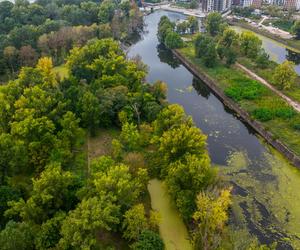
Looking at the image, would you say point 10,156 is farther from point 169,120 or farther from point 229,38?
point 229,38

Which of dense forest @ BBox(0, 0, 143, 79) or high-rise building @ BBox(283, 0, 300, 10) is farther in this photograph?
high-rise building @ BBox(283, 0, 300, 10)

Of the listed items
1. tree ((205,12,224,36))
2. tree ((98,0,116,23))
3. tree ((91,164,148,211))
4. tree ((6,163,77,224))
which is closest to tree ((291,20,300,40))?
tree ((205,12,224,36))

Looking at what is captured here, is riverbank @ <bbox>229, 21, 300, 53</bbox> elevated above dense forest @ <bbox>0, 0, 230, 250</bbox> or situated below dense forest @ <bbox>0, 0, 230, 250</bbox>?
below

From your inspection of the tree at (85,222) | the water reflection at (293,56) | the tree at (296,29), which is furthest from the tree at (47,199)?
the tree at (296,29)

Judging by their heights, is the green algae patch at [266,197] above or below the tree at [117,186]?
below

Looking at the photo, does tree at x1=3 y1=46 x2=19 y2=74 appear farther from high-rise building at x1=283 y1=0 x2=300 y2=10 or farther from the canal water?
high-rise building at x1=283 y1=0 x2=300 y2=10

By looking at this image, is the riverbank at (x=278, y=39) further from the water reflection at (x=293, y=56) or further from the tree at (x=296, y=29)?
the tree at (x=296, y=29)

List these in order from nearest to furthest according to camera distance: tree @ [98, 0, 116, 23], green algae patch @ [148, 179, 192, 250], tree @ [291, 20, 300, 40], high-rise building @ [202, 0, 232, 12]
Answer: green algae patch @ [148, 179, 192, 250]
tree @ [291, 20, 300, 40]
tree @ [98, 0, 116, 23]
high-rise building @ [202, 0, 232, 12]

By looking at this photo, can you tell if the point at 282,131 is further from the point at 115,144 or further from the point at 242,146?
the point at 115,144
